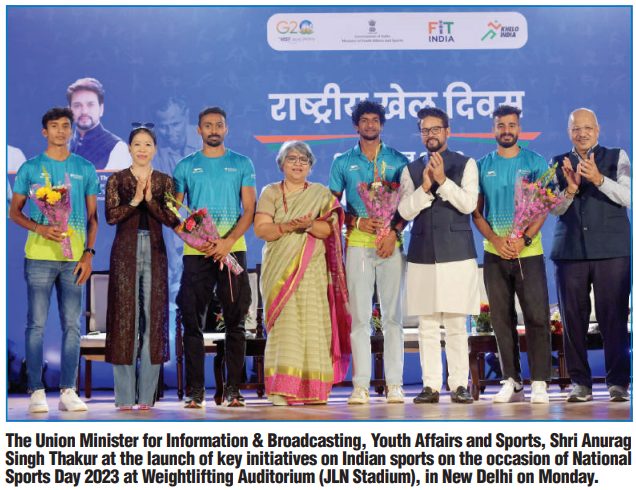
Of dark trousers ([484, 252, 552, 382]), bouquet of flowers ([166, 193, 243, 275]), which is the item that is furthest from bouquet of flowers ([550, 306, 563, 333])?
bouquet of flowers ([166, 193, 243, 275])

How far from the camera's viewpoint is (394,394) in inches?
195

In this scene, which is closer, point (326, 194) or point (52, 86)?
point (326, 194)

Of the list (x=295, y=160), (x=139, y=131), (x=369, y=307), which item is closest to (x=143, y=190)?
(x=139, y=131)

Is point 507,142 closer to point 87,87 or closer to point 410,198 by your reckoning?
point 410,198

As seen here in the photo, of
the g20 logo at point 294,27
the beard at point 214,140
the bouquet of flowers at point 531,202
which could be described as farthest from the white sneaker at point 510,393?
the g20 logo at point 294,27

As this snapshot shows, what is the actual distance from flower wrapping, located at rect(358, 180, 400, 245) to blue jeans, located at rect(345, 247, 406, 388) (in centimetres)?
16

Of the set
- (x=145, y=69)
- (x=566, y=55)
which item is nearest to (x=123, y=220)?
(x=145, y=69)

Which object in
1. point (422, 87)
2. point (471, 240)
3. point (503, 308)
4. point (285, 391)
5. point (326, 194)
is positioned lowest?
point (285, 391)

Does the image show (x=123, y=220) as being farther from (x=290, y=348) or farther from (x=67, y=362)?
(x=290, y=348)

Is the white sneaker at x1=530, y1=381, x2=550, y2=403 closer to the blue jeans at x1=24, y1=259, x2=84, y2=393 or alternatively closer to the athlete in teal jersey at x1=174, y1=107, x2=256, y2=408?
the athlete in teal jersey at x1=174, y1=107, x2=256, y2=408

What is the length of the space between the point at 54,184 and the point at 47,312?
2.56 feet

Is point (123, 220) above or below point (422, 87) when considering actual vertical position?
below

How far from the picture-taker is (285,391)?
479 centimetres

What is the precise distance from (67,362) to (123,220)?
3.02 feet
